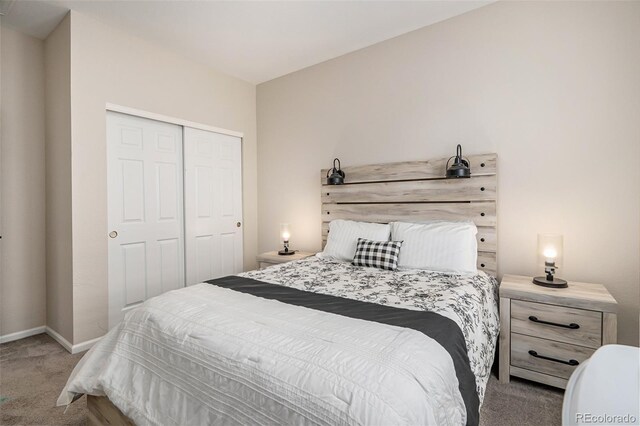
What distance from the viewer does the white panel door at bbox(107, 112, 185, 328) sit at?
9.45 feet

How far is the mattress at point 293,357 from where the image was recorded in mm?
955

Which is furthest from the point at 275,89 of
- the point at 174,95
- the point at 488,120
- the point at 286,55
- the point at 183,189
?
the point at 488,120

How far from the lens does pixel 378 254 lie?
8.12 feet

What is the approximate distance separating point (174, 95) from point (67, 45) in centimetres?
91

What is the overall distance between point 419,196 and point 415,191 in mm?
58

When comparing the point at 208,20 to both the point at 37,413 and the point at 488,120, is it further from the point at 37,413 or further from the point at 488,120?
the point at 37,413

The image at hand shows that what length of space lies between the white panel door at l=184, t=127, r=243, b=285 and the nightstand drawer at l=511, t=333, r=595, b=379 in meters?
3.01

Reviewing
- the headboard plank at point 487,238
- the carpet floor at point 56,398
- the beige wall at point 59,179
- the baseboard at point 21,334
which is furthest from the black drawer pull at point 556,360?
the baseboard at point 21,334

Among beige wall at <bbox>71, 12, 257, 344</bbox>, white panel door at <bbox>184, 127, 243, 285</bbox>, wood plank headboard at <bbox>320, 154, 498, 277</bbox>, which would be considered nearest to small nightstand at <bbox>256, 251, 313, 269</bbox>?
wood plank headboard at <bbox>320, 154, 498, 277</bbox>

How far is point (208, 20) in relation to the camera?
8.96 feet

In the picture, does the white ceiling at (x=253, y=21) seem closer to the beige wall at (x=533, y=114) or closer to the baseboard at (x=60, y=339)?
the beige wall at (x=533, y=114)

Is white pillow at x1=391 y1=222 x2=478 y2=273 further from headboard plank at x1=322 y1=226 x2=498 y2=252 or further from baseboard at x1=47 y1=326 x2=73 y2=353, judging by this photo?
baseboard at x1=47 y1=326 x2=73 y2=353

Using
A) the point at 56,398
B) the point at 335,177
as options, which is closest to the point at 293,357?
the point at 56,398

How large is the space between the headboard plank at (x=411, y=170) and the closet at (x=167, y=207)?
157cm
